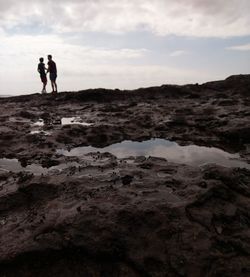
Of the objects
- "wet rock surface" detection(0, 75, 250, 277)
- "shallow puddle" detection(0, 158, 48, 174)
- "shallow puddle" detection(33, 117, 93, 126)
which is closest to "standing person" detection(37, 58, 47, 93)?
"shallow puddle" detection(33, 117, 93, 126)

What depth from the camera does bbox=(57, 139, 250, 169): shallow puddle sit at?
618 cm

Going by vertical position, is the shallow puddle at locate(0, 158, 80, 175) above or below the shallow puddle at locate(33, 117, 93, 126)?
below

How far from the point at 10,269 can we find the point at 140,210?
4.66ft

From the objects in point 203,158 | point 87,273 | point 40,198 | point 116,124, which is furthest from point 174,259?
point 116,124

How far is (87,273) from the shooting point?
A: 315 centimetres

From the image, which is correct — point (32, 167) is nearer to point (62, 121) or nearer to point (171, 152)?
point (171, 152)

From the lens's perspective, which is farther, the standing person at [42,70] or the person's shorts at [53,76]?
the standing person at [42,70]

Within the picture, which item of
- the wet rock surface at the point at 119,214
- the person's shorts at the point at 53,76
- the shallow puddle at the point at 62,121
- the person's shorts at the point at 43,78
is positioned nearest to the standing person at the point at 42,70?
the person's shorts at the point at 43,78

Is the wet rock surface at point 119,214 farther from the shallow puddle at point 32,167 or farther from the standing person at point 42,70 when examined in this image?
the standing person at point 42,70

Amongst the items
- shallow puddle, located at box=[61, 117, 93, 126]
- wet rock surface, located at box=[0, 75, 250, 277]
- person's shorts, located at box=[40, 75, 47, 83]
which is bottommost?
wet rock surface, located at box=[0, 75, 250, 277]

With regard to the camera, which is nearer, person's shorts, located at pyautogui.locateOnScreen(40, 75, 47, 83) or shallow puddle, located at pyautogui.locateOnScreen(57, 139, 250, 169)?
shallow puddle, located at pyautogui.locateOnScreen(57, 139, 250, 169)

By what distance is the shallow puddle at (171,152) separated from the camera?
6.18 metres

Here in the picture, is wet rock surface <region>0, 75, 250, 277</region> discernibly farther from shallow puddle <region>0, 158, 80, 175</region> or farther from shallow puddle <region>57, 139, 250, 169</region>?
shallow puddle <region>57, 139, 250, 169</region>

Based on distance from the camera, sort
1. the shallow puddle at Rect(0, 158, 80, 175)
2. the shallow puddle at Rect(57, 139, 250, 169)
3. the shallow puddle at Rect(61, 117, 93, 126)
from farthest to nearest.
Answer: the shallow puddle at Rect(61, 117, 93, 126), the shallow puddle at Rect(57, 139, 250, 169), the shallow puddle at Rect(0, 158, 80, 175)
